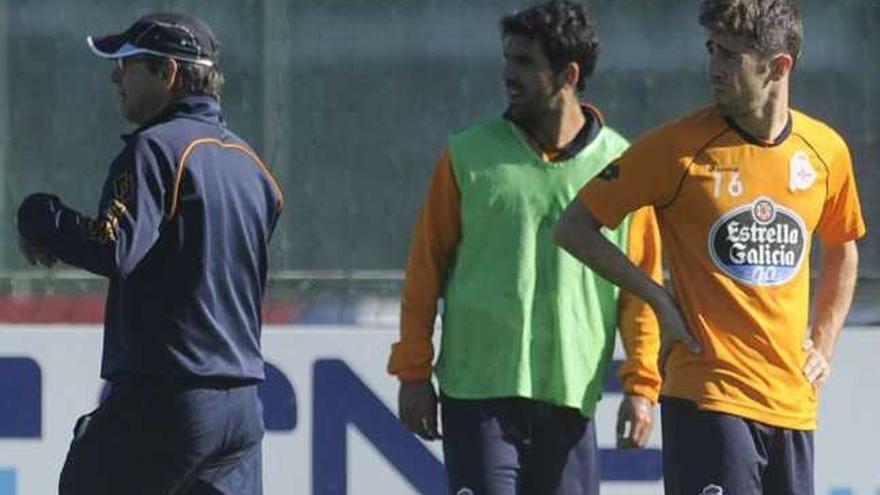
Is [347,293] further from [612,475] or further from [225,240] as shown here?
[225,240]

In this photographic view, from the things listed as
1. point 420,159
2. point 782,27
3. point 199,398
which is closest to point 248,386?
point 199,398

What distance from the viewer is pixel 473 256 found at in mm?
5477

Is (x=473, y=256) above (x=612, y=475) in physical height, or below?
above

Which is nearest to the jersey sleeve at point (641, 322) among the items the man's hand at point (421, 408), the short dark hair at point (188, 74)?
the man's hand at point (421, 408)

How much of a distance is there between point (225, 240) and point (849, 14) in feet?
8.31

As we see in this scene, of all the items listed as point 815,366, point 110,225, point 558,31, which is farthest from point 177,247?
point 815,366

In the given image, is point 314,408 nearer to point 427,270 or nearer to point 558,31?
point 427,270

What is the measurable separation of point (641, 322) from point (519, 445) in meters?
0.43

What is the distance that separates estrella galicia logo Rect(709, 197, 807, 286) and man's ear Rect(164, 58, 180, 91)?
120cm

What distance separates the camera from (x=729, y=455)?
4.90 m

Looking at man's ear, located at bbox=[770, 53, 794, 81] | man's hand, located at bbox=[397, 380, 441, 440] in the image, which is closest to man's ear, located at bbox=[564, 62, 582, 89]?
man's ear, located at bbox=[770, 53, 794, 81]

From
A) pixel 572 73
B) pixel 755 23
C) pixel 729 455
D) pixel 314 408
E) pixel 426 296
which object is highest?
pixel 755 23

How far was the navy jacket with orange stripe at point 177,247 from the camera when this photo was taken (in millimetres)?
4742

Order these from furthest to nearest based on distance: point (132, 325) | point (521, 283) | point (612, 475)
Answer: point (612, 475) < point (521, 283) < point (132, 325)
